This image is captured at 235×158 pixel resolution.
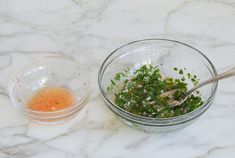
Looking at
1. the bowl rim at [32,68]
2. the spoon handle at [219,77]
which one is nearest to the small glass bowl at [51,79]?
the bowl rim at [32,68]

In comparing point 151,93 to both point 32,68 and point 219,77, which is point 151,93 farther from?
point 32,68

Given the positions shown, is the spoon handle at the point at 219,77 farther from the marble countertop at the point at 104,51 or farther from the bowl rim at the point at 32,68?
the bowl rim at the point at 32,68

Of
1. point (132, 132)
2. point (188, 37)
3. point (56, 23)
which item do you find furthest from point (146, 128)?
point (56, 23)

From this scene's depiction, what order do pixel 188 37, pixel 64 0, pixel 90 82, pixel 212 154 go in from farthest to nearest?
pixel 64 0 < pixel 188 37 < pixel 90 82 < pixel 212 154

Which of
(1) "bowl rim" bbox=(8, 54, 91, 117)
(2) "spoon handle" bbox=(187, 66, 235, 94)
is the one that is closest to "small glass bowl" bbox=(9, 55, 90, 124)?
(1) "bowl rim" bbox=(8, 54, 91, 117)

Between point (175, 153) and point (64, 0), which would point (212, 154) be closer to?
point (175, 153)

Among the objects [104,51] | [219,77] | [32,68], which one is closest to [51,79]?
[32,68]

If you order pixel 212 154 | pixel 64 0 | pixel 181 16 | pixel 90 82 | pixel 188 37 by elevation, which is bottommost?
pixel 212 154
